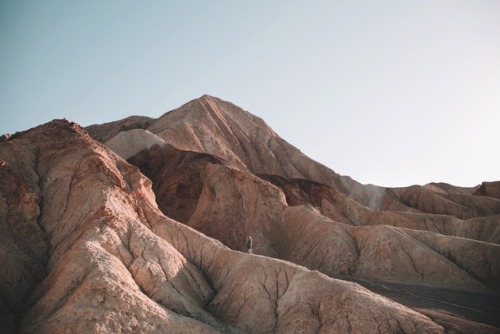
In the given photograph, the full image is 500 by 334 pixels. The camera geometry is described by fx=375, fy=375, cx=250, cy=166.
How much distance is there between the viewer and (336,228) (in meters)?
36.3

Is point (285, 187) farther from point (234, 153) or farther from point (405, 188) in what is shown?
point (405, 188)

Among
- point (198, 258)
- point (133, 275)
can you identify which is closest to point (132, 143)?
point (198, 258)

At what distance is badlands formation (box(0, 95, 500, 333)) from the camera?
54.6 feet

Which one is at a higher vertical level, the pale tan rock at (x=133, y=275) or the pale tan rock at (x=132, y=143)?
the pale tan rock at (x=132, y=143)

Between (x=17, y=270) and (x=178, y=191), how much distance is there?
26755 mm

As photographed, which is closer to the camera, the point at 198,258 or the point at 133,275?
the point at 133,275

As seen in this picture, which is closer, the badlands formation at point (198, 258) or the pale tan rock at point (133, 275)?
the pale tan rock at point (133, 275)

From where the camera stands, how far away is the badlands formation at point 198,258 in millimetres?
16656

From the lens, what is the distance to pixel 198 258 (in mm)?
24562

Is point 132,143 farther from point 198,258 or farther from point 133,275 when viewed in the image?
point 133,275

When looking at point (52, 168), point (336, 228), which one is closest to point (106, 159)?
point (52, 168)

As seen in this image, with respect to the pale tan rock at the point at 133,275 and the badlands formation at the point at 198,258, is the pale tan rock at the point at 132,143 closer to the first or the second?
the badlands formation at the point at 198,258

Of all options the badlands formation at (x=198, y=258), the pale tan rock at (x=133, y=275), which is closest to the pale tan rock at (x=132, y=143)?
the badlands formation at (x=198, y=258)

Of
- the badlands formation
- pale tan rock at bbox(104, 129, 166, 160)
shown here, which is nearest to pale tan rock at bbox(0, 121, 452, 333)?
the badlands formation
